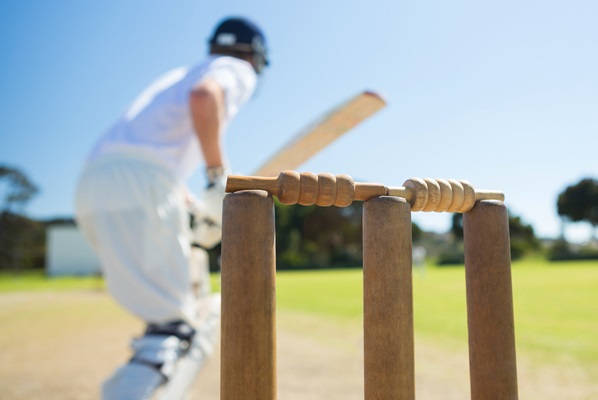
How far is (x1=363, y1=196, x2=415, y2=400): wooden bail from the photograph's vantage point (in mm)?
906

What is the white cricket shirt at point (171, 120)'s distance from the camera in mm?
1960

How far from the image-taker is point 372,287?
3.01 ft

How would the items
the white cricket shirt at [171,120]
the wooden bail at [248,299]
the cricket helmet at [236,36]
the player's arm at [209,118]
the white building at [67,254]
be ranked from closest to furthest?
1. the wooden bail at [248,299]
2. the player's arm at [209,118]
3. the white cricket shirt at [171,120]
4. the cricket helmet at [236,36]
5. the white building at [67,254]

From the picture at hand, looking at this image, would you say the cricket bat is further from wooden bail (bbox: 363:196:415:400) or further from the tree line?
the tree line

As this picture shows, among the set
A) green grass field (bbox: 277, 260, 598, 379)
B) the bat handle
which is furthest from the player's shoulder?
green grass field (bbox: 277, 260, 598, 379)

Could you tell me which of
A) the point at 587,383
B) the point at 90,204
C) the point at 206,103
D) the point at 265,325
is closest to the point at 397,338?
the point at 265,325

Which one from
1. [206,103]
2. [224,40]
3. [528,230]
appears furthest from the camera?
[528,230]

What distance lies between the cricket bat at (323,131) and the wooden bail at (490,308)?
0.79 m

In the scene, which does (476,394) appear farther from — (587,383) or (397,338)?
(587,383)

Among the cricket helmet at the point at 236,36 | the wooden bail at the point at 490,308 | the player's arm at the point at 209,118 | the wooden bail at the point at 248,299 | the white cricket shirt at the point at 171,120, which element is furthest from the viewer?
the cricket helmet at the point at 236,36

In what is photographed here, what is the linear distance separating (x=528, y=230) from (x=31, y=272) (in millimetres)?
43895

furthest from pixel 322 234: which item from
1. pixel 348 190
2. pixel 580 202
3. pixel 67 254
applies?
→ pixel 348 190

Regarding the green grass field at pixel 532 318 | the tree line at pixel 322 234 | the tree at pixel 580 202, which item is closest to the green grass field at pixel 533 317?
the green grass field at pixel 532 318

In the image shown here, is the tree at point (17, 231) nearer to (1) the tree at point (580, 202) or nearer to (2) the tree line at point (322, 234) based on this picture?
(2) the tree line at point (322, 234)
